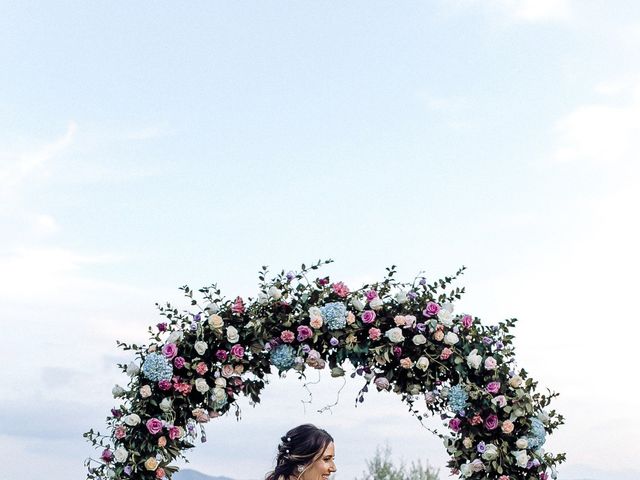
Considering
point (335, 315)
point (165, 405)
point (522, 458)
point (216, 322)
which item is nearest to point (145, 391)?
point (165, 405)

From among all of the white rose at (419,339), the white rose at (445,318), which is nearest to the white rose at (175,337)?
the white rose at (419,339)

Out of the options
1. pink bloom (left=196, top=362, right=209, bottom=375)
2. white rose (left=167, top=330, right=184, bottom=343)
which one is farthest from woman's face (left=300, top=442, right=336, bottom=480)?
white rose (left=167, top=330, right=184, bottom=343)

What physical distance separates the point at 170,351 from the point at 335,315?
1479 millimetres

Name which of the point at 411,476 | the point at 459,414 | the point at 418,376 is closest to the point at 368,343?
the point at 418,376

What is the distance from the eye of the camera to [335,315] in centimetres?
775

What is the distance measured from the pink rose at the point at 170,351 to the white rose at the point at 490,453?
2.83m

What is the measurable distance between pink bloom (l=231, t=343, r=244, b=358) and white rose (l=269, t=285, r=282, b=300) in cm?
53

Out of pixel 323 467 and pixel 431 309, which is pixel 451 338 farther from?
pixel 323 467

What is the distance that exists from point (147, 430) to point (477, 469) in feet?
9.47

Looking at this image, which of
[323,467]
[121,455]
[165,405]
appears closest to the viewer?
[323,467]

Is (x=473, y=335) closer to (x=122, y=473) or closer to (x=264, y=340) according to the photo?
(x=264, y=340)

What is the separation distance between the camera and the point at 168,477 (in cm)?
773

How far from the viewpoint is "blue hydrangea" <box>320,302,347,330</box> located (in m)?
7.75

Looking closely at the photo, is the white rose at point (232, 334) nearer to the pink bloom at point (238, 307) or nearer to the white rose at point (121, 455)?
the pink bloom at point (238, 307)
